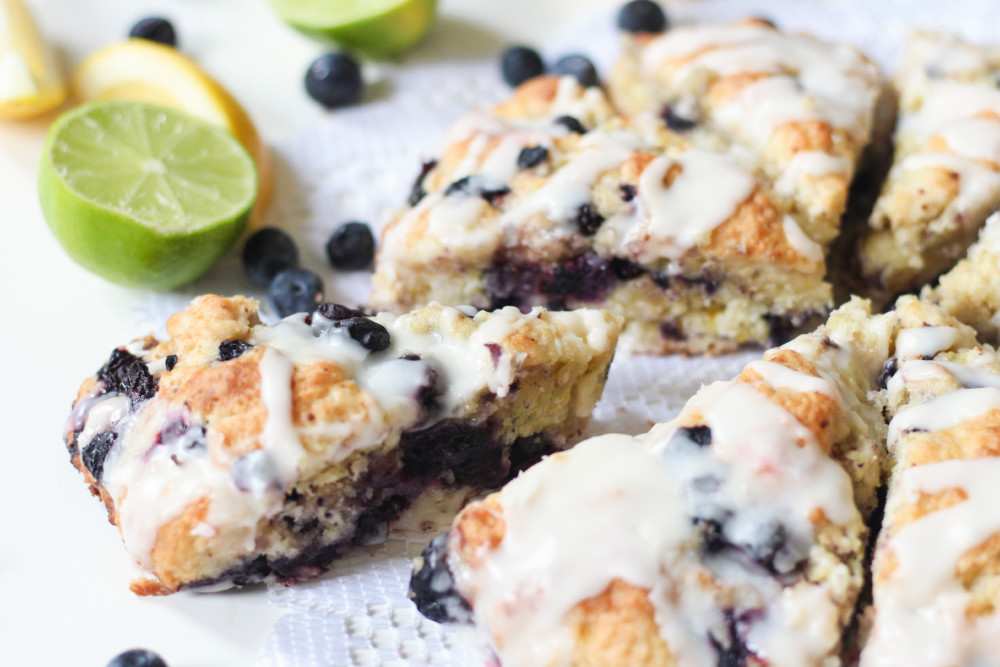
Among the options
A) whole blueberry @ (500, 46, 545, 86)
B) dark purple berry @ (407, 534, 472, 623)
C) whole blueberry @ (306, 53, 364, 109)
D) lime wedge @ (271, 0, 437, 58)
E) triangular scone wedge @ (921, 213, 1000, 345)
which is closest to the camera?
dark purple berry @ (407, 534, 472, 623)

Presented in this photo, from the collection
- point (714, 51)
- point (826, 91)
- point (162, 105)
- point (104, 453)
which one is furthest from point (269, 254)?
point (826, 91)

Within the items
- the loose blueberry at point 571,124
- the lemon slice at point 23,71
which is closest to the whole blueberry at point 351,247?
the loose blueberry at point 571,124

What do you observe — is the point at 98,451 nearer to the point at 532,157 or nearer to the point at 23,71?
the point at 532,157

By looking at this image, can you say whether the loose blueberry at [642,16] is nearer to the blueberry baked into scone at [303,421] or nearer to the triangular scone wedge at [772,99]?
the triangular scone wedge at [772,99]

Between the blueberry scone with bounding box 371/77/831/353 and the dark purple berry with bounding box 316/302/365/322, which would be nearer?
the dark purple berry with bounding box 316/302/365/322

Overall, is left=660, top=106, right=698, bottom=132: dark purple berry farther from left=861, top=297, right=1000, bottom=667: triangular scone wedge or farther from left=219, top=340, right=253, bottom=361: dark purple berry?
left=219, top=340, right=253, bottom=361: dark purple berry

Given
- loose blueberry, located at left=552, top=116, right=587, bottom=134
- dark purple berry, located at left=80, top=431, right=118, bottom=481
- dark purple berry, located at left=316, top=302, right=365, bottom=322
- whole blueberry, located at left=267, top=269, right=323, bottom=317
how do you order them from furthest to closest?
loose blueberry, located at left=552, top=116, right=587, bottom=134 → whole blueberry, located at left=267, top=269, right=323, bottom=317 → dark purple berry, located at left=316, top=302, right=365, bottom=322 → dark purple berry, located at left=80, top=431, right=118, bottom=481

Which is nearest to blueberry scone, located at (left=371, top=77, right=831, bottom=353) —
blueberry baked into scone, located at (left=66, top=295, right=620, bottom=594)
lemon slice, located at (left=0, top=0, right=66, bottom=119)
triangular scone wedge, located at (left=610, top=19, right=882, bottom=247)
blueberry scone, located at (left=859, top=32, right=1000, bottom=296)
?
triangular scone wedge, located at (left=610, top=19, right=882, bottom=247)

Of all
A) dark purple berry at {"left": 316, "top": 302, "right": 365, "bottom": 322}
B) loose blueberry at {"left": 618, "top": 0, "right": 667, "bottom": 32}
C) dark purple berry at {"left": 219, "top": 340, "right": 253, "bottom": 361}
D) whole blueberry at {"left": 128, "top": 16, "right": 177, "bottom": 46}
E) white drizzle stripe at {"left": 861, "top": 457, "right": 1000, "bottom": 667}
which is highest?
white drizzle stripe at {"left": 861, "top": 457, "right": 1000, "bottom": 667}
